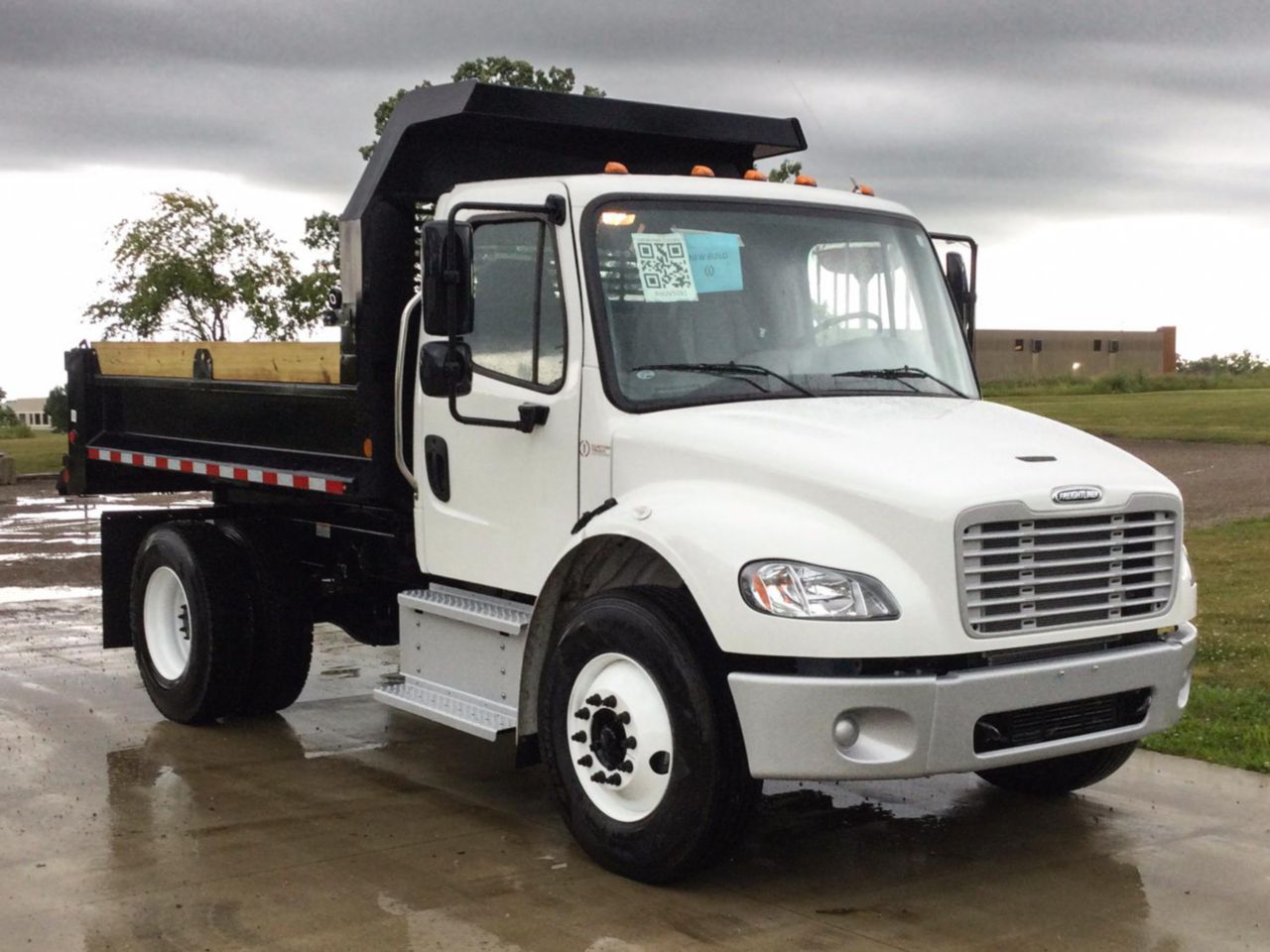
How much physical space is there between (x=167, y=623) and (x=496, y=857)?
145 inches

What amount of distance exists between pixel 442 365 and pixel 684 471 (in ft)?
4.07

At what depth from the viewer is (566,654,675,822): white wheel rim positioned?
243 inches

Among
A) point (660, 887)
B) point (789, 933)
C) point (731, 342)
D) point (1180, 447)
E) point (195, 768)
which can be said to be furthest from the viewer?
point (1180, 447)

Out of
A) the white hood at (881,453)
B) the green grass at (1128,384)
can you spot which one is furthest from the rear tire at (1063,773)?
the green grass at (1128,384)

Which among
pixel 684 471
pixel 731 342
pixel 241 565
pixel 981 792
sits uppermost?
pixel 731 342

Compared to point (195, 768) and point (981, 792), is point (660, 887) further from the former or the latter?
point (195, 768)

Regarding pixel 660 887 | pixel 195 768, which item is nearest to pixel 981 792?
pixel 660 887

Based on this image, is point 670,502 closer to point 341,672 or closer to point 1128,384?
point 341,672

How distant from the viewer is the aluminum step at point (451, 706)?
704 centimetres

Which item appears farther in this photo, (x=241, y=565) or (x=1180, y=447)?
(x=1180, y=447)

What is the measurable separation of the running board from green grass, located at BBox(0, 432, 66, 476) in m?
21.0

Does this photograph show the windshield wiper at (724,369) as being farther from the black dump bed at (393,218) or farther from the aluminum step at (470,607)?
the black dump bed at (393,218)

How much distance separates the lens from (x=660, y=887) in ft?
20.5

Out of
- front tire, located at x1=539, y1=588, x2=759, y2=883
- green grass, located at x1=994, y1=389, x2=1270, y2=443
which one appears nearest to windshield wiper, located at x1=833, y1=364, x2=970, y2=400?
front tire, located at x1=539, y1=588, x2=759, y2=883
